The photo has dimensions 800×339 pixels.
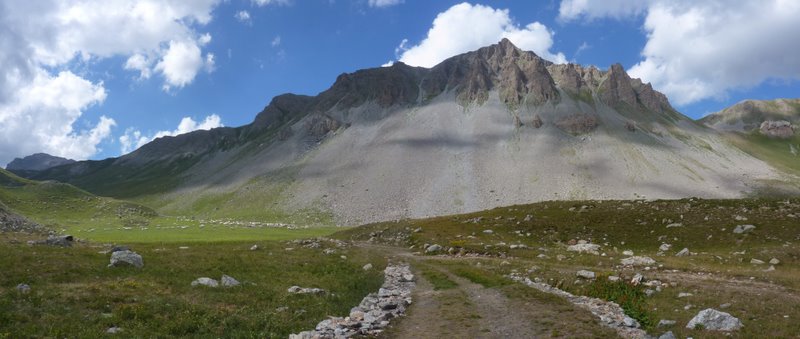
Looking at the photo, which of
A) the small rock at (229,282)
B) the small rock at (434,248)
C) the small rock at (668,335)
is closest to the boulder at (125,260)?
the small rock at (229,282)

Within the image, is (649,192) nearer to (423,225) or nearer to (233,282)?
(423,225)

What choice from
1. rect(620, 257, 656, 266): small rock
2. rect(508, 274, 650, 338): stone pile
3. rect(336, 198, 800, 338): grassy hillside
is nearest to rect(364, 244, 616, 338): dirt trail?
rect(508, 274, 650, 338): stone pile

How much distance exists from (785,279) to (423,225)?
4696 cm

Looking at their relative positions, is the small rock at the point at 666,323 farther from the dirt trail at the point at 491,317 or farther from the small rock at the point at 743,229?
the small rock at the point at 743,229

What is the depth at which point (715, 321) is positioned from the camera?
17.1m

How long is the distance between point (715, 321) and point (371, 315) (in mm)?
13958

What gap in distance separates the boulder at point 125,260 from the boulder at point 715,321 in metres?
28.6

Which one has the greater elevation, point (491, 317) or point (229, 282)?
point (229, 282)

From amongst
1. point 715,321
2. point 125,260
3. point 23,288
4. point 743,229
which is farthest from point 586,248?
point 23,288

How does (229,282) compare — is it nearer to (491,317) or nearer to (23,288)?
(23,288)

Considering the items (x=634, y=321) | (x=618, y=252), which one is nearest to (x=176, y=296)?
(x=634, y=321)

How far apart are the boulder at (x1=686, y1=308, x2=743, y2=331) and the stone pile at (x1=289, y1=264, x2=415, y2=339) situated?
12325mm

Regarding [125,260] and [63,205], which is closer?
[125,260]

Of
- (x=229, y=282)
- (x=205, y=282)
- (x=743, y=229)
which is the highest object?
(x=743, y=229)
